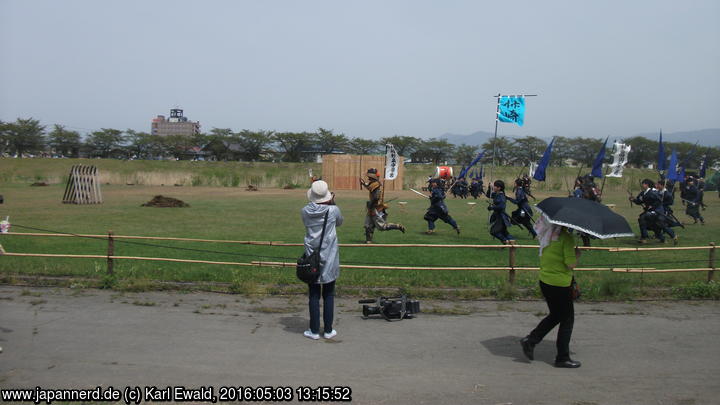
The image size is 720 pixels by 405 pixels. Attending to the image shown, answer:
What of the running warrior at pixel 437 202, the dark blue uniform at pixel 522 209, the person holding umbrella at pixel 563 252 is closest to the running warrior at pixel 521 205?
the dark blue uniform at pixel 522 209

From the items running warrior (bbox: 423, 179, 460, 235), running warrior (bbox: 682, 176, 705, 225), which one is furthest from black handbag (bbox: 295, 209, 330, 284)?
running warrior (bbox: 682, 176, 705, 225)

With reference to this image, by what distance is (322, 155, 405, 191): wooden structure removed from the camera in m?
40.3

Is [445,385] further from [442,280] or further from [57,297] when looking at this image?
[57,297]

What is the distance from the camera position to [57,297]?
7441mm

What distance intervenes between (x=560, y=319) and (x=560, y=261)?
1.79 ft

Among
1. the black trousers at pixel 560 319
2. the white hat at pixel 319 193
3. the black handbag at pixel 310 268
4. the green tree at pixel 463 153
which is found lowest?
the black trousers at pixel 560 319

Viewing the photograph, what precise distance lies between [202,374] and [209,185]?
37.2 metres

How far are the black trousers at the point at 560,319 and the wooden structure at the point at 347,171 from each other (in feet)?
115

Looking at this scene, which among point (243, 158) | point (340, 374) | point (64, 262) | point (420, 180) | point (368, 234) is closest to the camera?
point (340, 374)

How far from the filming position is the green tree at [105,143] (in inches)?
2591

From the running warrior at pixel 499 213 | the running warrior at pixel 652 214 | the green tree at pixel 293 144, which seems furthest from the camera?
the green tree at pixel 293 144

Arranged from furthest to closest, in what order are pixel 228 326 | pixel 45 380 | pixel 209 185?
pixel 209 185
pixel 228 326
pixel 45 380

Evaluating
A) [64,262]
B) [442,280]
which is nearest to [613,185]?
[442,280]

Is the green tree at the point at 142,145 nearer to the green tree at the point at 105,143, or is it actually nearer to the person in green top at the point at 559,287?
the green tree at the point at 105,143
